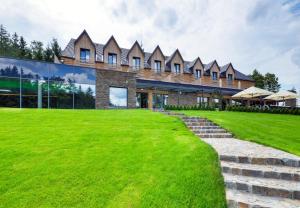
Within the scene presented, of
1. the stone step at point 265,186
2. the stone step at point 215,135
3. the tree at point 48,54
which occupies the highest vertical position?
the tree at point 48,54

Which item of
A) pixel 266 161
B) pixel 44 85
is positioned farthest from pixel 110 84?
pixel 266 161

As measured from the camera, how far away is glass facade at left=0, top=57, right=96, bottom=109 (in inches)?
663

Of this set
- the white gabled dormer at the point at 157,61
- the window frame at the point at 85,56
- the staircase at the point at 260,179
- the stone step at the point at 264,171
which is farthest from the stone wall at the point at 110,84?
the stone step at the point at 264,171

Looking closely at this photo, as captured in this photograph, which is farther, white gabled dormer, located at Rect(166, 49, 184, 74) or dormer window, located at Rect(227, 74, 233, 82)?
dormer window, located at Rect(227, 74, 233, 82)

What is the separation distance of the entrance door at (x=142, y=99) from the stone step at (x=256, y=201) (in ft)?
73.7

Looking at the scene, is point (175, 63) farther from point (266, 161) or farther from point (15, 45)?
point (15, 45)

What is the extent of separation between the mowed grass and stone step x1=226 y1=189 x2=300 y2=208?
228mm

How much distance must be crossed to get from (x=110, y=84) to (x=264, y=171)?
59.8 feet

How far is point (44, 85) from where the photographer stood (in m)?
18.0

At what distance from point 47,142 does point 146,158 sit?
138 inches

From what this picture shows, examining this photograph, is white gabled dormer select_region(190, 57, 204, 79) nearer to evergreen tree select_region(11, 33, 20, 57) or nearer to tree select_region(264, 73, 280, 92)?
tree select_region(264, 73, 280, 92)

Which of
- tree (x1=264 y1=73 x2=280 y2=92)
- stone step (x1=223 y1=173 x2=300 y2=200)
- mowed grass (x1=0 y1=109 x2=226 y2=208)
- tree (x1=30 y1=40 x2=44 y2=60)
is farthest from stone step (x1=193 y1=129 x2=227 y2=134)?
tree (x1=30 y1=40 x2=44 y2=60)

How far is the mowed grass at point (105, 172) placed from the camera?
378 centimetres

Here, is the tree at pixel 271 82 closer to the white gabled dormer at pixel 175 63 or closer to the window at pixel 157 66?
the white gabled dormer at pixel 175 63
